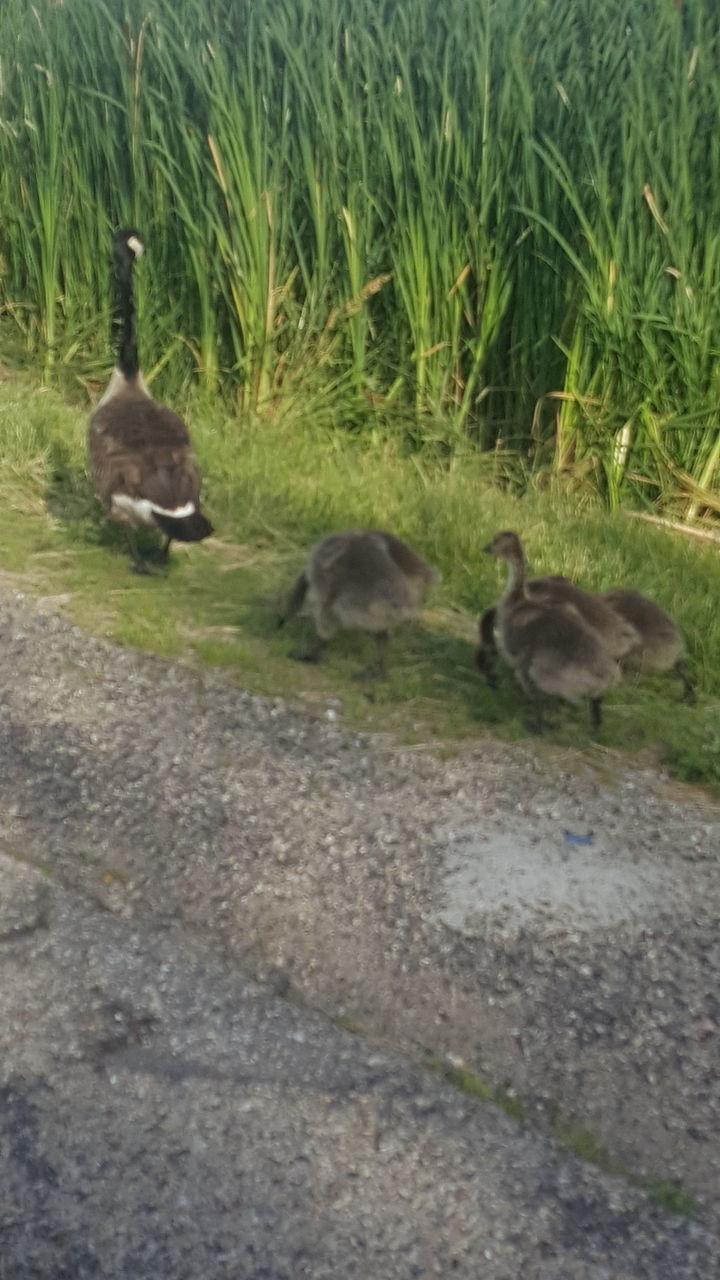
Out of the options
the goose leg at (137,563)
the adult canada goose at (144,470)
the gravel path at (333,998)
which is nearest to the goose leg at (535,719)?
the gravel path at (333,998)

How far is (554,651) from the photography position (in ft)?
17.0

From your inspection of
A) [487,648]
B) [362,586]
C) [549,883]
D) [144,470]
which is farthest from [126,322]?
[549,883]

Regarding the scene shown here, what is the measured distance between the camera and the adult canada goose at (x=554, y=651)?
515 centimetres

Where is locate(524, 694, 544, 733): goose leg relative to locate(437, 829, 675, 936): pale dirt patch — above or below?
below

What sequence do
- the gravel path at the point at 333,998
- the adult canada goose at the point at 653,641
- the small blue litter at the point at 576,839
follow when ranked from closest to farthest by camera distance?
the gravel path at the point at 333,998 → the small blue litter at the point at 576,839 → the adult canada goose at the point at 653,641

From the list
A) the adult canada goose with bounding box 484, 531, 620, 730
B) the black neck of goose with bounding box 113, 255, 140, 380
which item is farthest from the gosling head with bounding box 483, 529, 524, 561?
the black neck of goose with bounding box 113, 255, 140, 380

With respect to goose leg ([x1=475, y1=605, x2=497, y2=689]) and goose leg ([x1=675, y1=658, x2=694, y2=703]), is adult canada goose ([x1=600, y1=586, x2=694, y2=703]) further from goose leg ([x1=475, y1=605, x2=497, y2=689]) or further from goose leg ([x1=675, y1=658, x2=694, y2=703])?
goose leg ([x1=475, y1=605, x2=497, y2=689])

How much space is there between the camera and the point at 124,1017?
11.5 feet

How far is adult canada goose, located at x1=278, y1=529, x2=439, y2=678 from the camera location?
5633 mm

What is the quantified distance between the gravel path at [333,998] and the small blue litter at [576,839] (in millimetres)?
49

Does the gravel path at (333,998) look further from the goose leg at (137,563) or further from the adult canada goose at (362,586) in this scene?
the goose leg at (137,563)

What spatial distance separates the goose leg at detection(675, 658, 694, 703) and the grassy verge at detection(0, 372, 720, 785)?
0.06 meters

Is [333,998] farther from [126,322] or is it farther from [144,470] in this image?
[126,322]

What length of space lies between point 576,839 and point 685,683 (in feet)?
5.11
